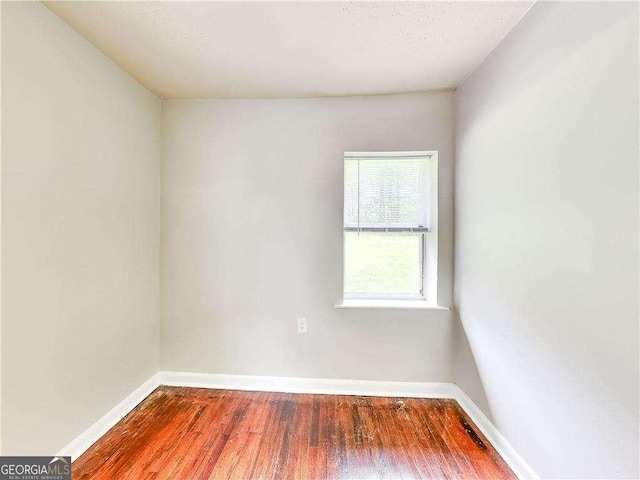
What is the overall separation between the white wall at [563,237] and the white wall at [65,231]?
2390 mm

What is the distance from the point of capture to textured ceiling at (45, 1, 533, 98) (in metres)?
1.26

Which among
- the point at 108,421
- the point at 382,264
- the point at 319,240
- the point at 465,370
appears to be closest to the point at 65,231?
the point at 108,421

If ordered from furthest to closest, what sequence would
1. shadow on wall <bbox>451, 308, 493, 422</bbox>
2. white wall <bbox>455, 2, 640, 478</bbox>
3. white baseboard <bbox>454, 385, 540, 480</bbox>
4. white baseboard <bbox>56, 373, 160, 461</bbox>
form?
shadow on wall <bbox>451, 308, 493, 422</bbox>, white baseboard <bbox>56, 373, 160, 461</bbox>, white baseboard <bbox>454, 385, 540, 480</bbox>, white wall <bbox>455, 2, 640, 478</bbox>

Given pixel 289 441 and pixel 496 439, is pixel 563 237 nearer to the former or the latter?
pixel 496 439

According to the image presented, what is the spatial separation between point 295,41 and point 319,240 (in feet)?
4.25

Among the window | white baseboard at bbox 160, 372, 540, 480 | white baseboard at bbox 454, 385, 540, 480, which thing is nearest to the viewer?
white baseboard at bbox 454, 385, 540, 480

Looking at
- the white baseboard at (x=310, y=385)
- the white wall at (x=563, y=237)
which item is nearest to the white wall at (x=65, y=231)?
the white baseboard at (x=310, y=385)

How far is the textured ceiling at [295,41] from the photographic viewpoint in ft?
4.14

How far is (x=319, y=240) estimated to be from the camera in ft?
6.91

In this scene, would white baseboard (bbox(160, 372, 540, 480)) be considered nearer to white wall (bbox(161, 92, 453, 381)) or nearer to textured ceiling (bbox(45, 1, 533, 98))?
white wall (bbox(161, 92, 453, 381))

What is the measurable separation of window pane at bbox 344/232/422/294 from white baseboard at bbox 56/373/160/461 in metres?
1.75

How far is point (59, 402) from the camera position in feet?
4.54

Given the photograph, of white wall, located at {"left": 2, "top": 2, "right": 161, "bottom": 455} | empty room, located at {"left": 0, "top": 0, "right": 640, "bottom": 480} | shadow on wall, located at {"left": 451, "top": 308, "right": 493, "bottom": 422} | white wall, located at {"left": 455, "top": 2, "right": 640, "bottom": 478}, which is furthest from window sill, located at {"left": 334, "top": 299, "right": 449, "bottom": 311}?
white wall, located at {"left": 2, "top": 2, "right": 161, "bottom": 455}

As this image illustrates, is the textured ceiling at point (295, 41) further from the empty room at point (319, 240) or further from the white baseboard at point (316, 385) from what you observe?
the white baseboard at point (316, 385)
